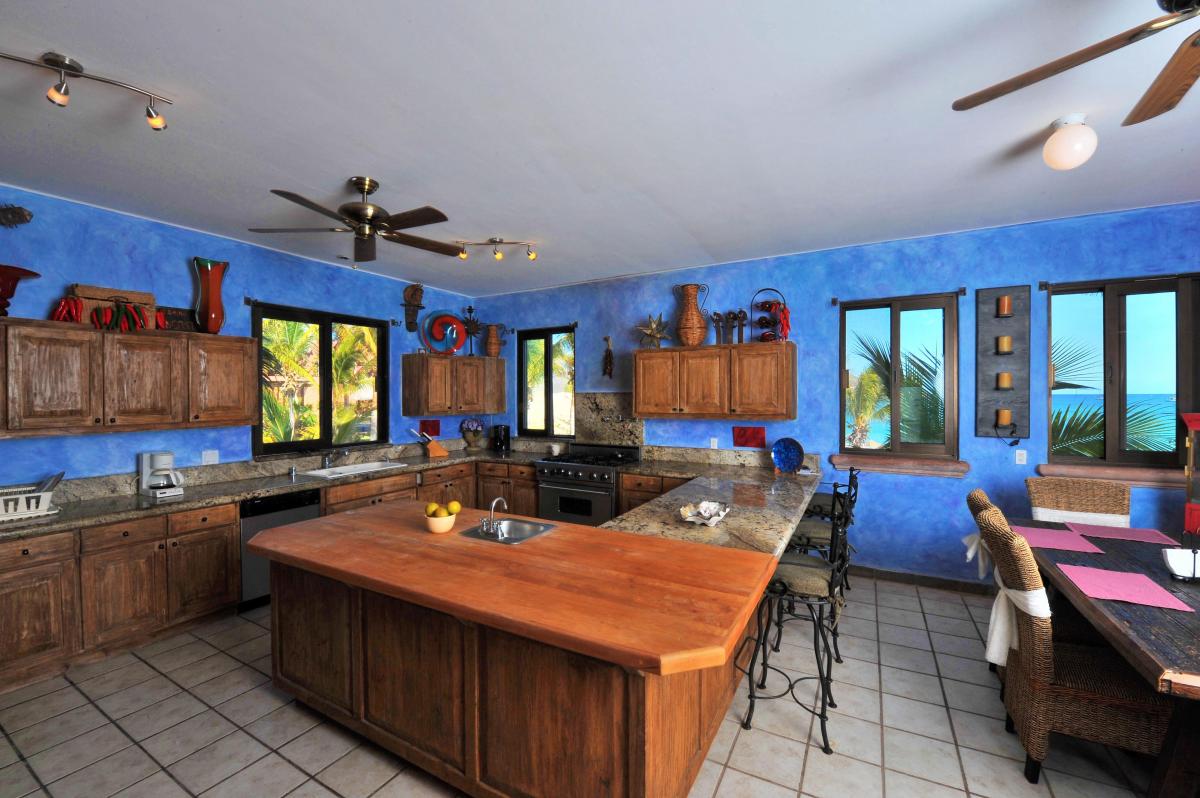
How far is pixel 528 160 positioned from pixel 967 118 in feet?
6.69

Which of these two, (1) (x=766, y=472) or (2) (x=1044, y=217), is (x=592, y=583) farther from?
(2) (x=1044, y=217)

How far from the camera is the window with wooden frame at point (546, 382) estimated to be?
565 centimetres

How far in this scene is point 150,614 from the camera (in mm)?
3029

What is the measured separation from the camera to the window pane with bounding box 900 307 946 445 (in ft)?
12.8

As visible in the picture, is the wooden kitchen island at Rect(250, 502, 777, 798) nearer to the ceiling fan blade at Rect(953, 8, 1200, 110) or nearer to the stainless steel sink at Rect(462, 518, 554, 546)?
the stainless steel sink at Rect(462, 518, 554, 546)

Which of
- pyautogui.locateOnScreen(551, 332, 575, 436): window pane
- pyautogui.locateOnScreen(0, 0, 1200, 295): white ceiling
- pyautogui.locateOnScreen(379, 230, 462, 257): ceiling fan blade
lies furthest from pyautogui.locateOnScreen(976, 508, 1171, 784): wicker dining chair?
pyautogui.locateOnScreen(551, 332, 575, 436): window pane

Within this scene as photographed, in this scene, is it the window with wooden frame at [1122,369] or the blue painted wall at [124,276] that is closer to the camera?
the blue painted wall at [124,276]

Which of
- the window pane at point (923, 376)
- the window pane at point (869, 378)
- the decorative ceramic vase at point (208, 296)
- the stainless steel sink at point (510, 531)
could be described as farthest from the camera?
the window pane at point (869, 378)

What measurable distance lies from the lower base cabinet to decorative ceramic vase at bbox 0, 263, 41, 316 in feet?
7.32

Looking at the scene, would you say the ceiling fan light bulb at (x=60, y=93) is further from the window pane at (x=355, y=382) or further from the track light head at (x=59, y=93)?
the window pane at (x=355, y=382)

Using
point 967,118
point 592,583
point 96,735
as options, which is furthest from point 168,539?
point 967,118

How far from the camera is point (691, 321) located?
4547 millimetres

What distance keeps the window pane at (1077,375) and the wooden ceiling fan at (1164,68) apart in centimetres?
241

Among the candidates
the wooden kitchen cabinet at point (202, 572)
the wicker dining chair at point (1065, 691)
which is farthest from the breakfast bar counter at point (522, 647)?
the wooden kitchen cabinet at point (202, 572)
